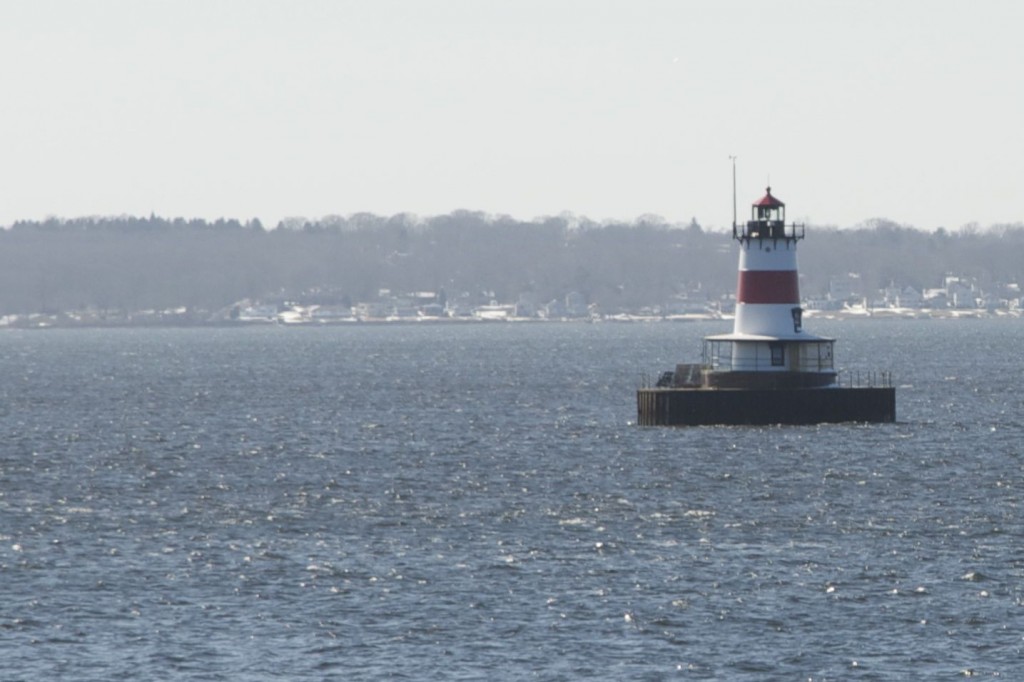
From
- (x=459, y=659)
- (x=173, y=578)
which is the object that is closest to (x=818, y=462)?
(x=173, y=578)

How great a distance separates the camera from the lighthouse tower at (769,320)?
78.8m

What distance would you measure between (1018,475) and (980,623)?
27701mm

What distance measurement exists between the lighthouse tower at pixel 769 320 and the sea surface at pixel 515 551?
2185 mm

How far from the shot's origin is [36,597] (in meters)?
44.1

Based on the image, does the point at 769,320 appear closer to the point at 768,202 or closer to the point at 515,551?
the point at 768,202

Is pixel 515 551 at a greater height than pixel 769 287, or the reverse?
pixel 769 287

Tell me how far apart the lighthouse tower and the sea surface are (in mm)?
2185

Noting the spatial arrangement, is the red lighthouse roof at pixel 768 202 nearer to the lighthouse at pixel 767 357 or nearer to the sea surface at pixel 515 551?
the lighthouse at pixel 767 357

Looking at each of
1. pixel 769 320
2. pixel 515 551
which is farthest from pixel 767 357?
pixel 515 551

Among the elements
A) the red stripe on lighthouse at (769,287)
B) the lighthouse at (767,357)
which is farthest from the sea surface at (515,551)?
the red stripe on lighthouse at (769,287)

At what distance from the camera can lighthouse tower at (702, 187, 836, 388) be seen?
78.8m

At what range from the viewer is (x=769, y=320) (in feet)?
259

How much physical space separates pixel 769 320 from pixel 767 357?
138 cm

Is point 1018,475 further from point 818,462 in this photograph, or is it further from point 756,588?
point 756,588
